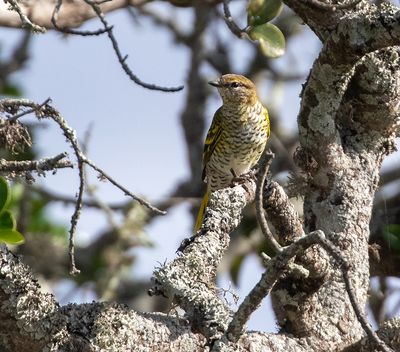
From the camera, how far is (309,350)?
11.2ft

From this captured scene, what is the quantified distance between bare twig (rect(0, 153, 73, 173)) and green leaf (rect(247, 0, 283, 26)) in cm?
163

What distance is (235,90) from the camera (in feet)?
20.9

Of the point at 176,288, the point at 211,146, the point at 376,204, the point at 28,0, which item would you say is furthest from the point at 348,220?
the point at 211,146

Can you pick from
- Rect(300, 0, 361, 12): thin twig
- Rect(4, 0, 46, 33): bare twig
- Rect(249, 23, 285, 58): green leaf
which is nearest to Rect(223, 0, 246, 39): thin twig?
Rect(249, 23, 285, 58): green leaf

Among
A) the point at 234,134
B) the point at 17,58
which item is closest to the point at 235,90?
the point at 234,134

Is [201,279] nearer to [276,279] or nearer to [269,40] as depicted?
[276,279]

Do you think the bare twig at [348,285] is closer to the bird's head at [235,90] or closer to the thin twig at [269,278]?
the thin twig at [269,278]

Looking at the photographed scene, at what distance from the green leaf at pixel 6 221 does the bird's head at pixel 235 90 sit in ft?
11.4

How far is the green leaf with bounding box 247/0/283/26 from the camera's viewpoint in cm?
415

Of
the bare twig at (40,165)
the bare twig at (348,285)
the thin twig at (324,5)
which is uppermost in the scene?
the thin twig at (324,5)

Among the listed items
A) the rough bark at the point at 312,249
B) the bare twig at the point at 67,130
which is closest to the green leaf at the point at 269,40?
the rough bark at the point at 312,249

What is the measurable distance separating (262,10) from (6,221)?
1.71 m

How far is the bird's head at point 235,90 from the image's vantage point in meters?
6.33

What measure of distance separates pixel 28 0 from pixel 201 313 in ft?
7.97
